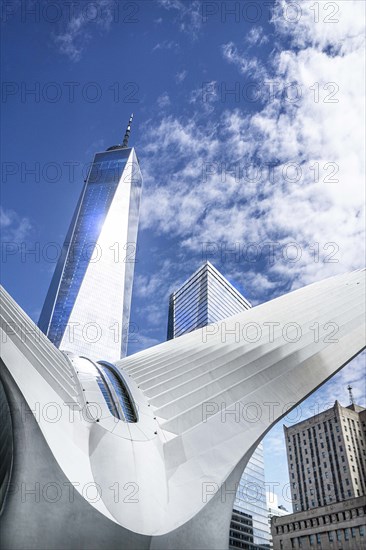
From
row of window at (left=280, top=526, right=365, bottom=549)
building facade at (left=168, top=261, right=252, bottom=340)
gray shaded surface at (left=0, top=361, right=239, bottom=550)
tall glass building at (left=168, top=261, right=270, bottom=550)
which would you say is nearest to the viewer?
gray shaded surface at (left=0, top=361, right=239, bottom=550)

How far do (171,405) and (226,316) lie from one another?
5435 inches

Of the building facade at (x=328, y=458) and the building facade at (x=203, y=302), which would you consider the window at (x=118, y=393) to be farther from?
the building facade at (x=203, y=302)

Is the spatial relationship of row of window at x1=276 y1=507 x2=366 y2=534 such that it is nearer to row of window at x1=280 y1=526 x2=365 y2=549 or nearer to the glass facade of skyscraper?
row of window at x1=280 y1=526 x2=365 y2=549

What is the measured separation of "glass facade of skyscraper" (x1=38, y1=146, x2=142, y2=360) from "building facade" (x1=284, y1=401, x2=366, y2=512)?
68.5 m

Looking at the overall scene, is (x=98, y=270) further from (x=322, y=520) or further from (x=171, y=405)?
(x=171, y=405)

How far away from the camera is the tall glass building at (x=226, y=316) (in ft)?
311

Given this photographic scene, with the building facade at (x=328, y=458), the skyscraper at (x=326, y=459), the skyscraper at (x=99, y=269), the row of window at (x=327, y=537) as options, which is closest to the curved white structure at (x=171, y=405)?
the row of window at (x=327, y=537)

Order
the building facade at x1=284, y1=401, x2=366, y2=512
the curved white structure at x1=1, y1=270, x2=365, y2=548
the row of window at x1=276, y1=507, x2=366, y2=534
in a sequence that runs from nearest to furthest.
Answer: the curved white structure at x1=1, y1=270, x2=365, y2=548 < the row of window at x1=276, y1=507, x2=366, y2=534 < the building facade at x1=284, y1=401, x2=366, y2=512

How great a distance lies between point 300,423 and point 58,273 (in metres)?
87.2

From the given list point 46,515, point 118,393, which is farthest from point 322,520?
point 46,515

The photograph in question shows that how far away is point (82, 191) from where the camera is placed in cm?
16388

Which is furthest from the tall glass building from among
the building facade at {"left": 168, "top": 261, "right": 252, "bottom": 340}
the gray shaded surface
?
the gray shaded surface

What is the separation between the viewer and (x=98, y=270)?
467 ft

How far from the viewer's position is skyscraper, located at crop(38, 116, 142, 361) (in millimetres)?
132000
